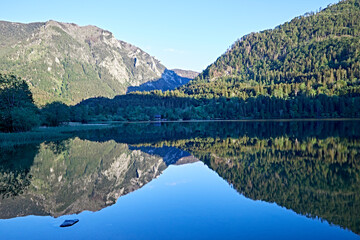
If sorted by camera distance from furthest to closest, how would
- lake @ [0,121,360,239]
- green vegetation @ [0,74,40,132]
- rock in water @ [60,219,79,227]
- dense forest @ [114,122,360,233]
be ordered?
1. green vegetation @ [0,74,40,132]
2. dense forest @ [114,122,360,233]
3. rock in water @ [60,219,79,227]
4. lake @ [0,121,360,239]

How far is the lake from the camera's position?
1088 centimetres

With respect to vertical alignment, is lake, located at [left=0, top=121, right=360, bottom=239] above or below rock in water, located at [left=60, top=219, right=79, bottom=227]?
below

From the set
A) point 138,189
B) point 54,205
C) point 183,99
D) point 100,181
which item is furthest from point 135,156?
point 183,99

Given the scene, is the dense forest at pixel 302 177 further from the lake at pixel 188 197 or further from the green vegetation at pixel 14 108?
the green vegetation at pixel 14 108

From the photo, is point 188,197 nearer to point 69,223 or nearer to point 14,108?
point 69,223

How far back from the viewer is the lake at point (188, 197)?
10875 millimetres

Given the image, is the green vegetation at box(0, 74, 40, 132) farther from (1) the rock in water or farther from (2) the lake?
(1) the rock in water

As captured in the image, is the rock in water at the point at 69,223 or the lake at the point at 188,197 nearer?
the lake at the point at 188,197

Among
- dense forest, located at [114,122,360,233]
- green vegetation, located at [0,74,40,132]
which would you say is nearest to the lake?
dense forest, located at [114,122,360,233]

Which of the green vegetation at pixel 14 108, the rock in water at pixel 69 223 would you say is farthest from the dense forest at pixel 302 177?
the green vegetation at pixel 14 108

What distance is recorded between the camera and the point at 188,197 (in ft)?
51.0

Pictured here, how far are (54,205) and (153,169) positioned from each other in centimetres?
986

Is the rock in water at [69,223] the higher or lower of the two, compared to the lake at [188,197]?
higher

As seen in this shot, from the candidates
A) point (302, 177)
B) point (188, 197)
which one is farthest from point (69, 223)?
point (302, 177)
